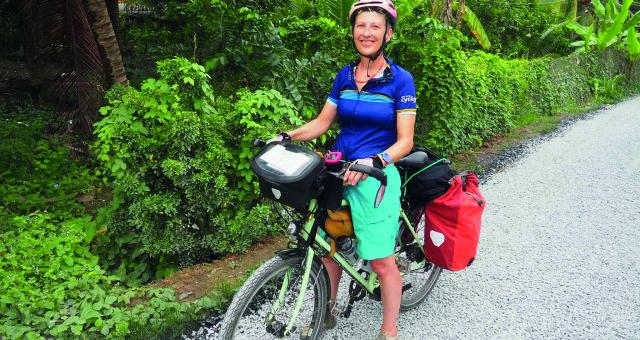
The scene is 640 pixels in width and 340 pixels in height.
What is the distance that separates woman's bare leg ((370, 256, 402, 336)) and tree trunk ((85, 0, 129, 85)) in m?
4.42

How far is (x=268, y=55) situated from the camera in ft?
16.3

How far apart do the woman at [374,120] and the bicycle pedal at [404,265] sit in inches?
14.4

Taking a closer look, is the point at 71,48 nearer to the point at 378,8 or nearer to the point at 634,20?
the point at 378,8

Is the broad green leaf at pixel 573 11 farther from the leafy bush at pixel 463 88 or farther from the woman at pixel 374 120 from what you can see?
the woman at pixel 374 120

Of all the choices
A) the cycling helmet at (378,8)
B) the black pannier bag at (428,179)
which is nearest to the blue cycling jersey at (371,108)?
the cycling helmet at (378,8)

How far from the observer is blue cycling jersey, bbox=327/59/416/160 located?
96.7 inches

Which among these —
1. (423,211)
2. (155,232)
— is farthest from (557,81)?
(155,232)

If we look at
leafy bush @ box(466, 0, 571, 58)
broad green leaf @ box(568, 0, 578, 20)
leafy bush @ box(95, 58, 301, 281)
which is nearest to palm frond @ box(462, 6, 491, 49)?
leafy bush @ box(466, 0, 571, 58)

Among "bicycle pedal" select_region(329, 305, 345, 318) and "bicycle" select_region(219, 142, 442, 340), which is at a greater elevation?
"bicycle" select_region(219, 142, 442, 340)

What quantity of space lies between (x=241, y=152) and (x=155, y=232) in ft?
3.09

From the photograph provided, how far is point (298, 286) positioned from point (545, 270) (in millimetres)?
2578

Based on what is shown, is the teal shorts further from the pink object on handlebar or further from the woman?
the pink object on handlebar

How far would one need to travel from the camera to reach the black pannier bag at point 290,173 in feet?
6.87

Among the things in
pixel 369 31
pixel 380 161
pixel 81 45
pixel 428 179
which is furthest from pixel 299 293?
pixel 81 45
